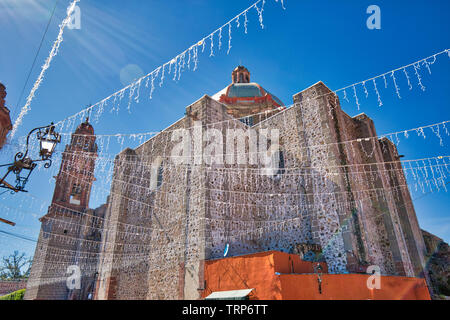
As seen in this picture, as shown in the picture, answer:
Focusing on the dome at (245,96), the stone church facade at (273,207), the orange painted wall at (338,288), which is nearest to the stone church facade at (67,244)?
the stone church facade at (273,207)

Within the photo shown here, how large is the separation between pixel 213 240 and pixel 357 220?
4.45 metres

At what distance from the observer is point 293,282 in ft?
21.3

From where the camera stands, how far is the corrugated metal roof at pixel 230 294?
676 cm

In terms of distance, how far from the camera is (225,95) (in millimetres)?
18719

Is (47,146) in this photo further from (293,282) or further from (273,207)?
(273,207)

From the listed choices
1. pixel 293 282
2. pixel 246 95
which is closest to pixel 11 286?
pixel 246 95

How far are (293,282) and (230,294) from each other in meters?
1.67

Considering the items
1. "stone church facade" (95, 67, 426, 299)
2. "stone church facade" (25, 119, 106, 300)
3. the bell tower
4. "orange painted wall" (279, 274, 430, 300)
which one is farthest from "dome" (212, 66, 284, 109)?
"orange painted wall" (279, 274, 430, 300)

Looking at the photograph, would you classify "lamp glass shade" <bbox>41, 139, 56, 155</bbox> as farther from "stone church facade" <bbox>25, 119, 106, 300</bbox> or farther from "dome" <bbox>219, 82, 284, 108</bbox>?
"dome" <bbox>219, 82, 284, 108</bbox>

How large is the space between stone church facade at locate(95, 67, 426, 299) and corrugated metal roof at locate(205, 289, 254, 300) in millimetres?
818

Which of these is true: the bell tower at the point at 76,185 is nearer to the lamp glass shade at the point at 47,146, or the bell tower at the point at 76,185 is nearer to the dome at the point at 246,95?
the dome at the point at 246,95
